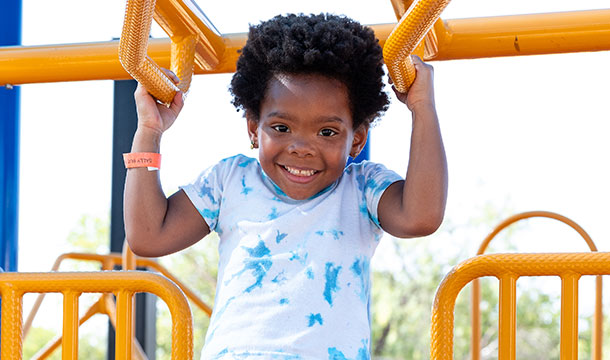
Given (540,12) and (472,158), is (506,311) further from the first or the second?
(472,158)

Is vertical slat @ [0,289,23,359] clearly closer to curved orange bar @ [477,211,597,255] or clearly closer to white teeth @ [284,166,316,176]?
white teeth @ [284,166,316,176]

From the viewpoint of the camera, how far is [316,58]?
1.40 metres

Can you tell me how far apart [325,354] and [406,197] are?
286mm

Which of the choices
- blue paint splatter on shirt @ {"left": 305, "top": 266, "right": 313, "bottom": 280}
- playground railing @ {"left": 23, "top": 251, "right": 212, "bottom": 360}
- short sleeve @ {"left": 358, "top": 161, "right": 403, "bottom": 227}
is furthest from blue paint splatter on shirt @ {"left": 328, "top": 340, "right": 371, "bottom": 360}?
playground railing @ {"left": 23, "top": 251, "right": 212, "bottom": 360}

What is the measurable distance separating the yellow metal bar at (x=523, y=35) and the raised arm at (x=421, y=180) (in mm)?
169

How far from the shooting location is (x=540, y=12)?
5.05 feet

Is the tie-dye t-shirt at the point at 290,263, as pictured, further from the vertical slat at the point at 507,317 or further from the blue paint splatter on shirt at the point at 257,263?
the vertical slat at the point at 507,317

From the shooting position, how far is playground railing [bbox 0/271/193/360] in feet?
4.23

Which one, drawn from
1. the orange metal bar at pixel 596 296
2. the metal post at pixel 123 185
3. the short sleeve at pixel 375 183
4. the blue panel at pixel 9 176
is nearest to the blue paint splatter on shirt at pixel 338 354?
the short sleeve at pixel 375 183

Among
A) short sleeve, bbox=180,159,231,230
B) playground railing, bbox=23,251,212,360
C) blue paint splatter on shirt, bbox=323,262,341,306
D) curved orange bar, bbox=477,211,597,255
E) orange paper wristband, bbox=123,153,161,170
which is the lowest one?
playground railing, bbox=23,251,212,360

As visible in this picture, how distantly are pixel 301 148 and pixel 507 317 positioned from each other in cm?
42

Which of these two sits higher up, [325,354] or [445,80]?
[445,80]

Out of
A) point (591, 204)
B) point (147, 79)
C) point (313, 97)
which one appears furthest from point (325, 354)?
point (591, 204)

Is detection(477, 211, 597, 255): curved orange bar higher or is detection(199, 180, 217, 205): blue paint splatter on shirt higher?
detection(199, 180, 217, 205): blue paint splatter on shirt
